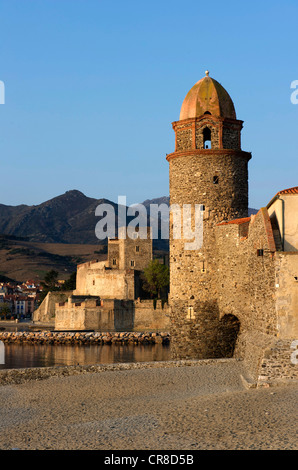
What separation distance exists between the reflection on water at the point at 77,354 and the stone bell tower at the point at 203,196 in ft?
22.8

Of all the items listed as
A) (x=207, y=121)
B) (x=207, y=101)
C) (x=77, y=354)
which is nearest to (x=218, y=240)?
(x=207, y=121)

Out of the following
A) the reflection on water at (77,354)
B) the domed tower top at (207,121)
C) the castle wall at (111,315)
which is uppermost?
the domed tower top at (207,121)

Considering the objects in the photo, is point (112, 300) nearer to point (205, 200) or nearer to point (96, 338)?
point (96, 338)

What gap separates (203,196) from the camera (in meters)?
20.9

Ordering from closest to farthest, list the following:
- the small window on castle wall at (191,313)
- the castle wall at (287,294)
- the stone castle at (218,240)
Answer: the castle wall at (287,294) < the stone castle at (218,240) < the small window on castle wall at (191,313)

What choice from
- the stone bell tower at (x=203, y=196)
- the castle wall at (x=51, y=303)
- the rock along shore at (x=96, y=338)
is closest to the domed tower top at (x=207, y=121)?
the stone bell tower at (x=203, y=196)

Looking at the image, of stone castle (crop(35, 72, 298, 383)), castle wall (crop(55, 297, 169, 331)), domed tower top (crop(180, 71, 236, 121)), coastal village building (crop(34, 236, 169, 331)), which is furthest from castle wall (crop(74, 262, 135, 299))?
domed tower top (crop(180, 71, 236, 121))

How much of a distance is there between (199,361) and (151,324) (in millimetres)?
27748

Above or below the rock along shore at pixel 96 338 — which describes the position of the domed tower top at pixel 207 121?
above

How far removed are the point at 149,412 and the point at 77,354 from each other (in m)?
20.5

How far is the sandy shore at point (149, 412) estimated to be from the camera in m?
9.63

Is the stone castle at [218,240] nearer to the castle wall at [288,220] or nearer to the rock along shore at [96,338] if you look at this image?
the castle wall at [288,220]

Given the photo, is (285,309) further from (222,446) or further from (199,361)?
(222,446)

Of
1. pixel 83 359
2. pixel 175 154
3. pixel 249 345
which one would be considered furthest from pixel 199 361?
pixel 83 359
